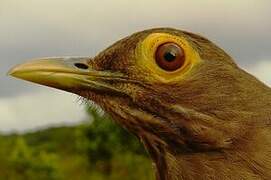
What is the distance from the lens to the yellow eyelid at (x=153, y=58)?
6273mm

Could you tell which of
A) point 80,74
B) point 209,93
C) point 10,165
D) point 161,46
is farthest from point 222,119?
point 10,165

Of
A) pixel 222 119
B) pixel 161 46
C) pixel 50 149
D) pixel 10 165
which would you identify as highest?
pixel 161 46

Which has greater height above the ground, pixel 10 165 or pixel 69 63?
pixel 69 63

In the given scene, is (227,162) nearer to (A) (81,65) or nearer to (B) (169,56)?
(B) (169,56)

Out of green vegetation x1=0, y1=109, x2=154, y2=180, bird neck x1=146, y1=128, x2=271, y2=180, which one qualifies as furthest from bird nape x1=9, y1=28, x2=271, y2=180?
green vegetation x1=0, y1=109, x2=154, y2=180

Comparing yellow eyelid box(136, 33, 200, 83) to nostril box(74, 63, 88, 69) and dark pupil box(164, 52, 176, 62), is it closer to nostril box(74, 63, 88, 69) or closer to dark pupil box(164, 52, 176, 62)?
dark pupil box(164, 52, 176, 62)

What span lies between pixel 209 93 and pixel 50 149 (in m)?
61.8

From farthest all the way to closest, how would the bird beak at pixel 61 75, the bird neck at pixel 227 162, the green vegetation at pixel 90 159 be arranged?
1. the green vegetation at pixel 90 159
2. the bird beak at pixel 61 75
3. the bird neck at pixel 227 162

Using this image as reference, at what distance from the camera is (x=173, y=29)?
6.35m

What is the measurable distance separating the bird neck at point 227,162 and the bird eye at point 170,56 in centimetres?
61

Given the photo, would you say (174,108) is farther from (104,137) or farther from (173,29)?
(104,137)

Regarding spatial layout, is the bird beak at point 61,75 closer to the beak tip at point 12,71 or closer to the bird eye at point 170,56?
the beak tip at point 12,71

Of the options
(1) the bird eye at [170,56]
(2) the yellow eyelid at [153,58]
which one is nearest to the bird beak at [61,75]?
(2) the yellow eyelid at [153,58]

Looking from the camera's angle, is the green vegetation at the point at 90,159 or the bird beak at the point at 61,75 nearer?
the bird beak at the point at 61,75
